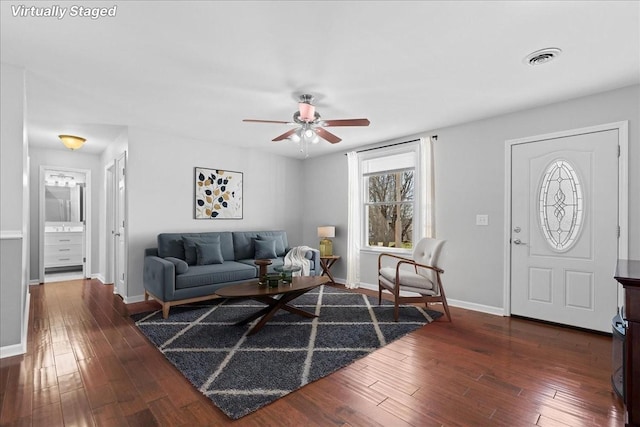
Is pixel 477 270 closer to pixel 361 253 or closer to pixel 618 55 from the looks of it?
pixel 361 253

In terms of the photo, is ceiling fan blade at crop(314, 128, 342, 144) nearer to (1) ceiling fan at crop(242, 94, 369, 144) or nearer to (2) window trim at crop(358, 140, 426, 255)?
(1) ceiling fan at crop(242, 94, 369, 144)

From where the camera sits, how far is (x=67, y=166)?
559 cm

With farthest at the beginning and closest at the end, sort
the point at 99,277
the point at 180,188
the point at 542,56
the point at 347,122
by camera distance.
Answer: the point at 99,277, the point at 180,188, the point at 347,122, the point at 542,56

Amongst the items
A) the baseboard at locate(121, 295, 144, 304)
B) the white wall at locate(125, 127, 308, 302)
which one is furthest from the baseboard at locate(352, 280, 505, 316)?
the baseboard at locate(121, 295, 144, 304)

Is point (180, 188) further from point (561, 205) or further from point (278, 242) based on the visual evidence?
point (561, 205)

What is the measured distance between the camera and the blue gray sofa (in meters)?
3.59

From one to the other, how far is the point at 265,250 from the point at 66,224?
4692mm

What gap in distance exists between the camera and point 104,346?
2.72 m

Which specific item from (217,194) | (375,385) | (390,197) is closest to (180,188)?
(217,194)

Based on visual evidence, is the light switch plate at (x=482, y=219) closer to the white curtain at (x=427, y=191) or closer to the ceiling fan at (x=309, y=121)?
the white curtain at (x=427, y=191)

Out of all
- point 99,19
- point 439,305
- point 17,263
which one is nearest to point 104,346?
point 17,263

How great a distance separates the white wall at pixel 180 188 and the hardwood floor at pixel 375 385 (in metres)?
1.50

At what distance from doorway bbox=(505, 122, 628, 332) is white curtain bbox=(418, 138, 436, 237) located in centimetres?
93

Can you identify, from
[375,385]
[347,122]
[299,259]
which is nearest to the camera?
[375,385]
